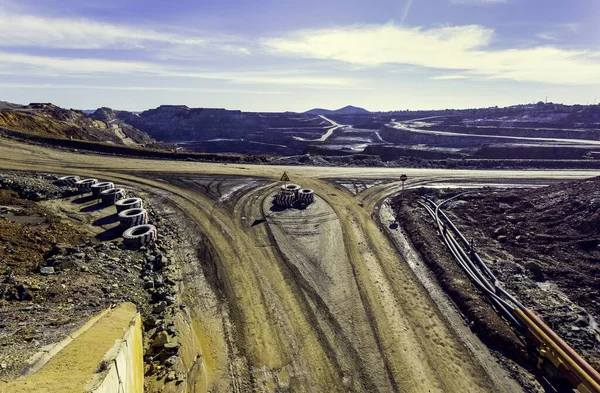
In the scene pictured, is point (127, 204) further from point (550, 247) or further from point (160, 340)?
point (550, 247)

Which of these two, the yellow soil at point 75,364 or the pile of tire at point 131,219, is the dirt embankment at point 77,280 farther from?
the pile of tire at point 131,219

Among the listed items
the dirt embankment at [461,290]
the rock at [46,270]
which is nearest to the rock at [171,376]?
the rock at [46,270]

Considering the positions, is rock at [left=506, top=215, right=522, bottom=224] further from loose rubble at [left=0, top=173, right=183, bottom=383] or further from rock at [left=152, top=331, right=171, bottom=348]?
rock at [left=152, top=331, right=171, bottom=348]

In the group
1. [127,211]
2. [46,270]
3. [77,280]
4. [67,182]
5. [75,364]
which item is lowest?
[77,280]

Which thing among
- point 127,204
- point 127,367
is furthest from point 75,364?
point 127,204

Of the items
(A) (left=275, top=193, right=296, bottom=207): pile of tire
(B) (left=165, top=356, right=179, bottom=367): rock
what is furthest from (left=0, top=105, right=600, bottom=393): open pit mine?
(A) (left=275, top=193, right=296, bottom=207): pile of tire

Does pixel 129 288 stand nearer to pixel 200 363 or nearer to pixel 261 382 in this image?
pixel 200 363
